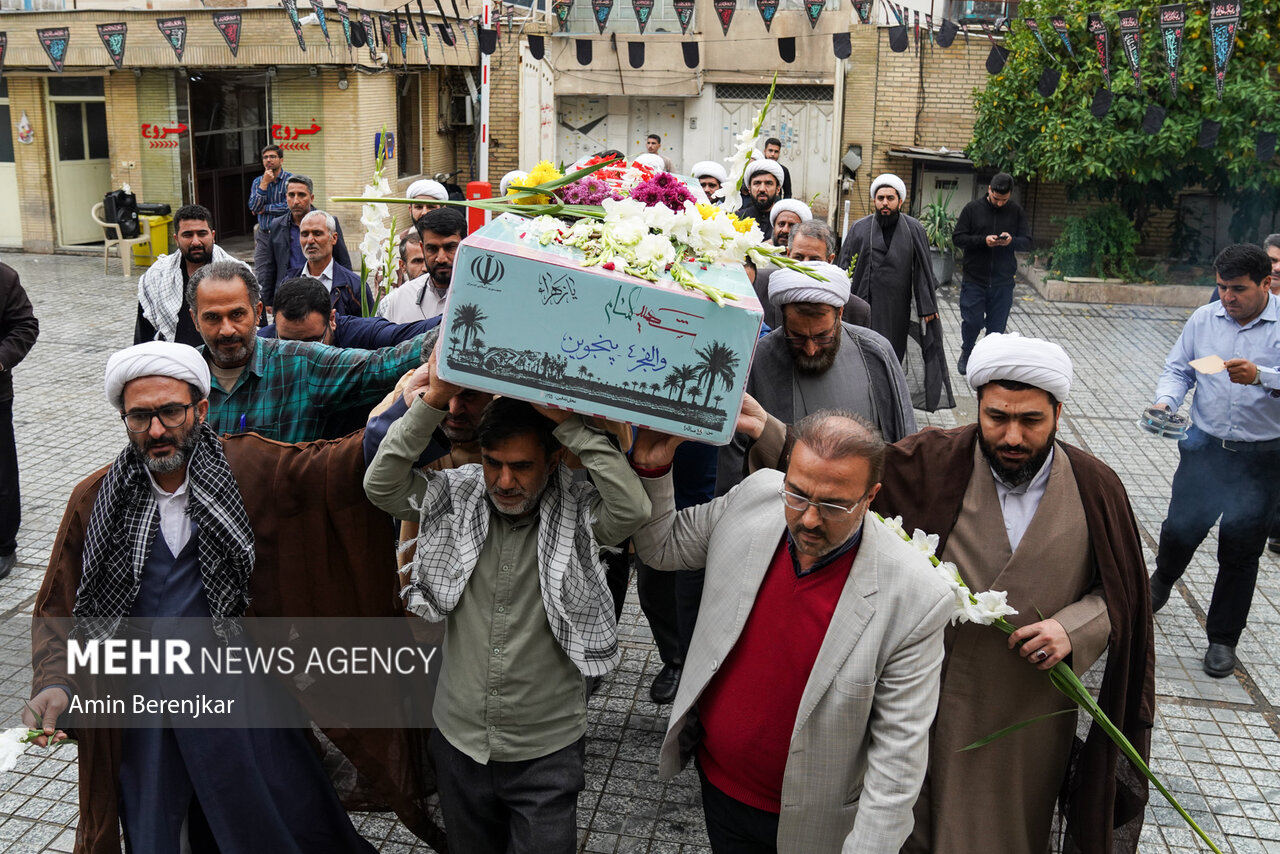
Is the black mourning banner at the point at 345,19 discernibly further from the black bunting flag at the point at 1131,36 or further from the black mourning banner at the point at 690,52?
the black bunting flag at the point at 1131,36

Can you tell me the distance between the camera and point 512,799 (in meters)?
3.39

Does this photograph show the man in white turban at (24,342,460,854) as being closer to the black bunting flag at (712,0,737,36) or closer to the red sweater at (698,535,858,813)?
the red sweater at (698,535,858,813)

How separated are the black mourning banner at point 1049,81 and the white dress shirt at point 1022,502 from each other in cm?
1364

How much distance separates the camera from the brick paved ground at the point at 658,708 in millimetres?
4586

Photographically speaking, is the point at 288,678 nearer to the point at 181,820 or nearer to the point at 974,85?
the point at 181,820

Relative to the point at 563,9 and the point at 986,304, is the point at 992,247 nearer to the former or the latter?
the point at 986,304

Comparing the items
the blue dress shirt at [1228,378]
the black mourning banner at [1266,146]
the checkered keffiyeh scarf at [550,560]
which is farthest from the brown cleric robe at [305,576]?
the black mourning banner at [1266,146]

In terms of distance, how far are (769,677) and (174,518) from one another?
5.83 feet

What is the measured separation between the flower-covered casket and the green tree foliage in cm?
1372

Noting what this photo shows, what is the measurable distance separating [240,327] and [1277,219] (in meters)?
17.0

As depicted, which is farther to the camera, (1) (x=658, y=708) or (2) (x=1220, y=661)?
(2) (x=1220, y=661)

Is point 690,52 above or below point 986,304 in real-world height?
above

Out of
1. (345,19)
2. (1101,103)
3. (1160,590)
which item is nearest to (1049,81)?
(1101,103)

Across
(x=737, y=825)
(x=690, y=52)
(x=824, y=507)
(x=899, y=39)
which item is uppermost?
(x=899, y=39)
